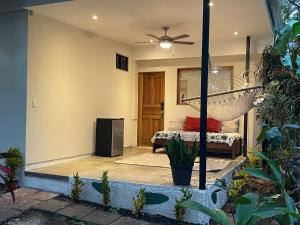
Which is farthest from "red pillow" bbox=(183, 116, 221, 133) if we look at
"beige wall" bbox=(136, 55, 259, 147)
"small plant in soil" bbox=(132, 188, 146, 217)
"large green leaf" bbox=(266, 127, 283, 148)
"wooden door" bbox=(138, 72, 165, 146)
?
"large green leaf" bbox=(266, 127, 283, 148)

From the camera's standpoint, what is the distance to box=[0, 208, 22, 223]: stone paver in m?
3.94

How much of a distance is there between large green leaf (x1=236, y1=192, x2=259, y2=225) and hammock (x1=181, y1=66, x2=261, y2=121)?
3864 millimetres

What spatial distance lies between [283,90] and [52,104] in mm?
3657

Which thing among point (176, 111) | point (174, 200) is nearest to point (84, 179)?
point (174, 200)

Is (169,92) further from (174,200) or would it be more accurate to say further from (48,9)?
(174,200)

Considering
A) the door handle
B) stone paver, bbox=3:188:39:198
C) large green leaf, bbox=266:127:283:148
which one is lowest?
stone paver, bbox=3:188:39:198

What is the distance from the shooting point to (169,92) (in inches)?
320

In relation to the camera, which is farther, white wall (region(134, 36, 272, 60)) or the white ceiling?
white wall (region(134, 36, 272, 60))

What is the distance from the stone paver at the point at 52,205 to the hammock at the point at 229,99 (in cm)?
281

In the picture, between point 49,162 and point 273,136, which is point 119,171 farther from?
point 273,136

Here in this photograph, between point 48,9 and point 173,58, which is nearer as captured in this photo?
point 48,9

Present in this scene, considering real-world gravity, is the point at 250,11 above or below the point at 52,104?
above

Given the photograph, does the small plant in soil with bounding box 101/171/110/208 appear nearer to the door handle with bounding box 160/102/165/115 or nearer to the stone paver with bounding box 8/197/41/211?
the stone paver with bounding box 8/197/41/211

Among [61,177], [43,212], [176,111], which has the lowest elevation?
[43,212]
